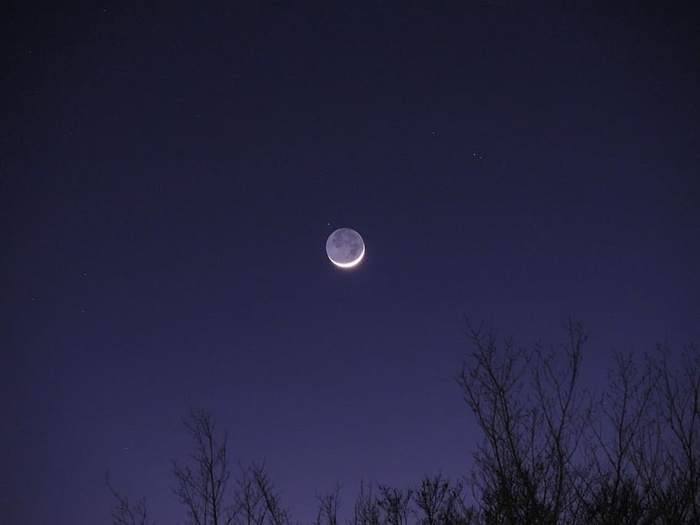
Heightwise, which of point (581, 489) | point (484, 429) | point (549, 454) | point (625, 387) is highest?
point (625, 387)

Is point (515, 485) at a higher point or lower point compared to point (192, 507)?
lower

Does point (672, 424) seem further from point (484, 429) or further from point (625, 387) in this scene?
point (484, 429)

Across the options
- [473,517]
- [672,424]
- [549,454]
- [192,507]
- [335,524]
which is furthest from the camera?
[473,517]

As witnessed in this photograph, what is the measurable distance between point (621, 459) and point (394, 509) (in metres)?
12.4

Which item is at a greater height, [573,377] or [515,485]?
[573,377]

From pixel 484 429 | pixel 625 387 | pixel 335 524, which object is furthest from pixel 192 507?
pixel 625 387

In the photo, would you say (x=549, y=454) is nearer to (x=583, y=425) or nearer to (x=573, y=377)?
(x=583, y=425)

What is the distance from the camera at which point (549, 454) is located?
8.04 meters

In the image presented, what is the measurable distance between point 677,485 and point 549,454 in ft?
10.7

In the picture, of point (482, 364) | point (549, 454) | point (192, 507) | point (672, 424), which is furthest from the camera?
point (192, 507)

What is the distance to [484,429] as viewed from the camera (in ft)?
27.5

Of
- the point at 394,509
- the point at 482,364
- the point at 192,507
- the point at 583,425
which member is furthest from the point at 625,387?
the point at 394,509

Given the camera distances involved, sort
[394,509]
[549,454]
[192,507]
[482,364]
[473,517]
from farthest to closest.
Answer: [394,509], [473,517], [192,507], [482,364], [549,454]

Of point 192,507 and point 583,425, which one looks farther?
point 192,507
